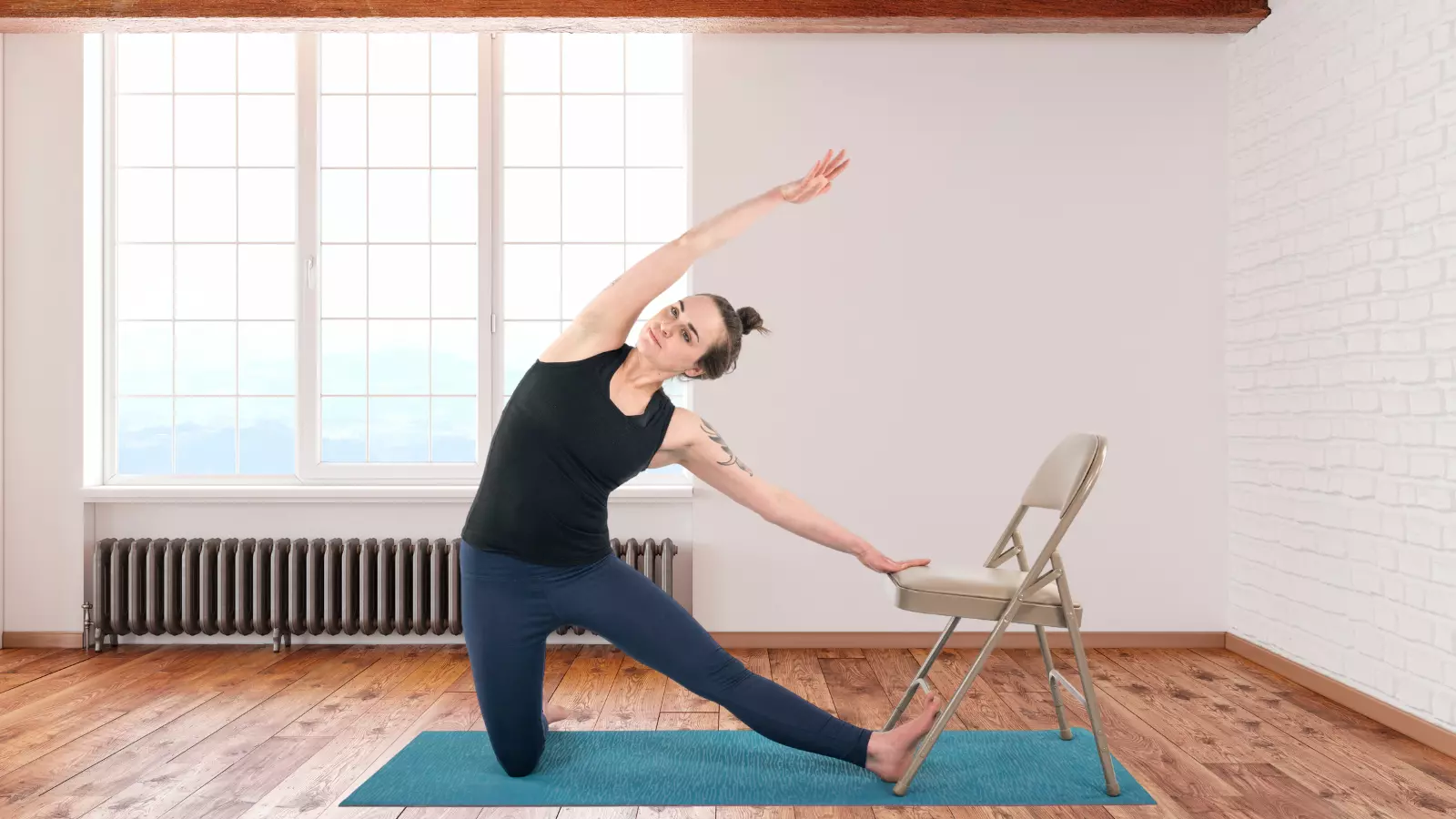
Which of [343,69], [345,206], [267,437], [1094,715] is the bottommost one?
[1094,715]

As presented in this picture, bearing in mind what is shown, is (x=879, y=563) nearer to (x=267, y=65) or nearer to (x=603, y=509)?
(x=603, y=509)

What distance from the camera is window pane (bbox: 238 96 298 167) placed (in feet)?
15.6

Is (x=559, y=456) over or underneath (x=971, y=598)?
over

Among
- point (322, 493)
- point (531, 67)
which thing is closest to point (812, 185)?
point (531, 67)

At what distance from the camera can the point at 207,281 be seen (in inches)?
187

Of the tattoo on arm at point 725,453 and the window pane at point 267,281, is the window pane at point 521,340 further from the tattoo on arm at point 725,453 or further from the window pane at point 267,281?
the tattoo on arm at point 725,453

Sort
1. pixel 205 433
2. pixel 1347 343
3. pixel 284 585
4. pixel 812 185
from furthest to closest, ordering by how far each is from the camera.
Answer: pixel 205 433, pixel 284 585, pixel 1347 343, pixel 812 185

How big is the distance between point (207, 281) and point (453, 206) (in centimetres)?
123

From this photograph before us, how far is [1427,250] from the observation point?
3162mm

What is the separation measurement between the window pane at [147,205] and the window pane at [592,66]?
6.43ft

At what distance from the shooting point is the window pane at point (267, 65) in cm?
475

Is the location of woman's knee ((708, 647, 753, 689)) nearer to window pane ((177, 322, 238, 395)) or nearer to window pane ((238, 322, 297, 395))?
window pane ((238, 322, 297, 395))

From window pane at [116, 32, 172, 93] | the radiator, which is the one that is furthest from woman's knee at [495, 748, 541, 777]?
window pane at [116, 32, 172, 93]

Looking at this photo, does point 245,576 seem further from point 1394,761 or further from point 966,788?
point 1394,761
